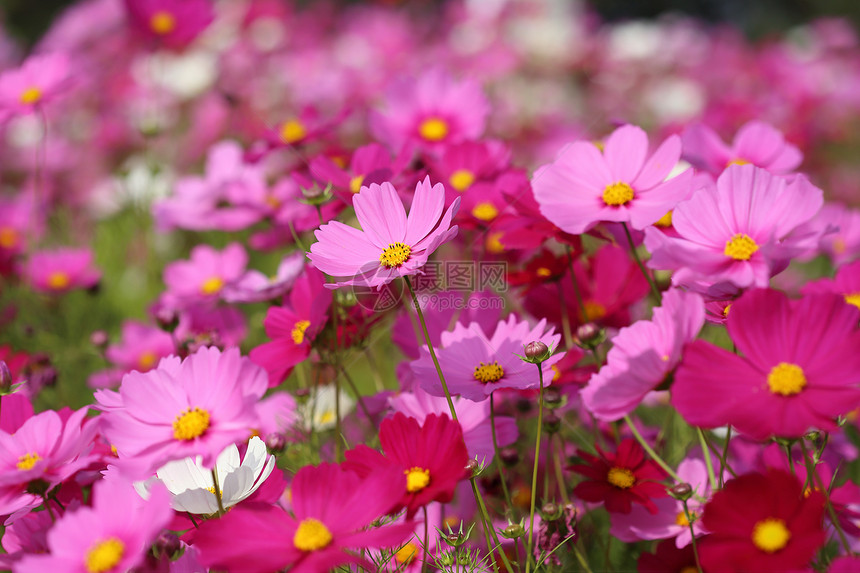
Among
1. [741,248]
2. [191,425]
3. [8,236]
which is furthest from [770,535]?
[8,236]

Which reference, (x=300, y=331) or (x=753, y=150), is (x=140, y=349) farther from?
(x=753, y=150)

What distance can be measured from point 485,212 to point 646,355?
0.35 m

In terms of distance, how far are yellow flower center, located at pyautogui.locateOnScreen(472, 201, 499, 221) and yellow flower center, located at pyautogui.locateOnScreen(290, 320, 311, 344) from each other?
0.83 feet

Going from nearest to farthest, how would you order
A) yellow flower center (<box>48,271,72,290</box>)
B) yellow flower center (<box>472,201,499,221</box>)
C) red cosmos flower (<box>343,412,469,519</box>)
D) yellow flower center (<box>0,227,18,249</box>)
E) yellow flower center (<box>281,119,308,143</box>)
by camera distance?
red cosmos flower (<box>343,412,469,519</box>)
yellow flower center (<box>472,201,499,221</box>)
yellow flower center (<box>281,119,308,143</box>)
yellow flower center (<box>48,271,72,290</box>)
yellow flower center (<box>0,227,18,249</box>)

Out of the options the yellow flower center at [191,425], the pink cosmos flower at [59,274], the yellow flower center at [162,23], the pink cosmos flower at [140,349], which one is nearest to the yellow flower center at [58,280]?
the pink cosmos flower at [59,274]

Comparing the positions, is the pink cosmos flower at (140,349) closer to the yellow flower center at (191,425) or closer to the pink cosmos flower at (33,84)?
the pink cosmos flower at (33,84)

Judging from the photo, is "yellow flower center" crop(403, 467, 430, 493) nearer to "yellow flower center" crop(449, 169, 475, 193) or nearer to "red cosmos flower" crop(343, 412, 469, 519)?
"red cosmos flower" crop(343, 412, 469, 519)

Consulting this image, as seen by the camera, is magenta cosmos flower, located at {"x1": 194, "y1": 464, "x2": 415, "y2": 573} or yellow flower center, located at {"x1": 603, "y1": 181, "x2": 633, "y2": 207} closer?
magenta cosmos flower, located at {"x1": 194, "y1": 464, "x2": 415, "y2": 573}

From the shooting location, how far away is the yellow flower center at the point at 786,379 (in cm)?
58

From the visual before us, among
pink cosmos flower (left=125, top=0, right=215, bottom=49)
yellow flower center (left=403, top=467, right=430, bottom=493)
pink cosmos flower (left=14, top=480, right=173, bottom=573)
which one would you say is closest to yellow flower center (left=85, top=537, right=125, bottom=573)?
pink cosmos flower (left=14, top=480, right=173, bottom=573)

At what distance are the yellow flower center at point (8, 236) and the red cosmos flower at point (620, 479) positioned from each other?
1337 mm

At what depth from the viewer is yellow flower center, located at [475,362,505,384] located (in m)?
0.72

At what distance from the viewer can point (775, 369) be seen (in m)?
0.59

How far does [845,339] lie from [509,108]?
223 cm
